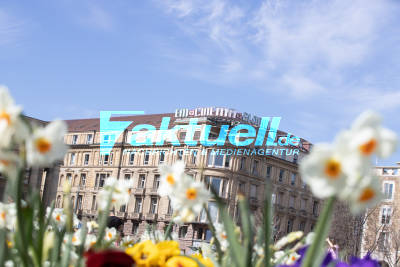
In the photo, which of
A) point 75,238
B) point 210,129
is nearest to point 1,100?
point 75,238

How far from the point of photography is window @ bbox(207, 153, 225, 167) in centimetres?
4792

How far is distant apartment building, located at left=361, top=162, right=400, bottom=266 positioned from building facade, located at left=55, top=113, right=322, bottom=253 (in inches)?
324

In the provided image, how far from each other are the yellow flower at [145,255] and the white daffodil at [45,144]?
479 millimetres

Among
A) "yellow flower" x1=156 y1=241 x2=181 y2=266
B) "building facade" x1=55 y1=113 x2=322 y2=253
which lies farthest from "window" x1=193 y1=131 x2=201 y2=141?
"yellow flower" x1=156 y1=241 x2=181 y2=266

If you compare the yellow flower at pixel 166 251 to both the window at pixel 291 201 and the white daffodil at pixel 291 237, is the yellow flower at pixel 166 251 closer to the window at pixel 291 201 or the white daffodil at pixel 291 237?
the white daffodil at pixel 291 237

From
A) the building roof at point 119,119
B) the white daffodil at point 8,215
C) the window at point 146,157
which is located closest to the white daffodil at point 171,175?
the white daffodil at point 8,215

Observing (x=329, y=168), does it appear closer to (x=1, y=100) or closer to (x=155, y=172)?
(x=1, y=100)

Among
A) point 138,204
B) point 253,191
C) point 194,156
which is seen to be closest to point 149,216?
point 138,204

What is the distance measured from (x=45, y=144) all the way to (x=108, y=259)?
0.27 meters

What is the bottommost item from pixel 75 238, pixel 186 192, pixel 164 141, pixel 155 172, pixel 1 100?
pixel 75 238

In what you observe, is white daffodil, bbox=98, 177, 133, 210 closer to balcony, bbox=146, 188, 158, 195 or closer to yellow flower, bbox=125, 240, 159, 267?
yellow flower, bbox=125, 240, 159, 267

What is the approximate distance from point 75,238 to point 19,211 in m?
1.15

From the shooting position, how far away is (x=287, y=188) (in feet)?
169

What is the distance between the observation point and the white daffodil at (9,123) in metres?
1.02
